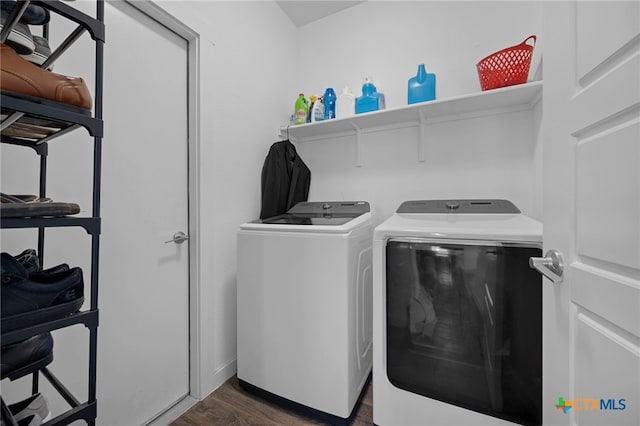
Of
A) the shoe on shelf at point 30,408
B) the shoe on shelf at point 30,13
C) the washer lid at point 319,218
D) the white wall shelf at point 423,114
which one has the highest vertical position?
the white wall shelf at point 423,114

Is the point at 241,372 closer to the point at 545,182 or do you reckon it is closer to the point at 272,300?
the point at 272,300

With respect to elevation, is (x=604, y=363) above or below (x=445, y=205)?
below

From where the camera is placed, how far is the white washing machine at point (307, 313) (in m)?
1.34

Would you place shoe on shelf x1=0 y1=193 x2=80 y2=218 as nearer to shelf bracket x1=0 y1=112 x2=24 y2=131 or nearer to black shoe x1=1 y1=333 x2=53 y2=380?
shelf bracket x1=0 y1=112 x2=24 y2=131

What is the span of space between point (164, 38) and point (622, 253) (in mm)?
2068

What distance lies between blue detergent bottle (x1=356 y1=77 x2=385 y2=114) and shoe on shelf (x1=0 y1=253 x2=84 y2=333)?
1.88 metres

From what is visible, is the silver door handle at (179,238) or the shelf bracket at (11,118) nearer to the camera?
the shelf bracket at (11,118)

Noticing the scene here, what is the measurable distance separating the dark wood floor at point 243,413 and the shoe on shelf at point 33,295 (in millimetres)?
1087

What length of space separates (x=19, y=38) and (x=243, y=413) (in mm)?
1773

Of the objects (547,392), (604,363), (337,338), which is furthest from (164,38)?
(547,392)

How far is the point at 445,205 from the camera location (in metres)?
1.67

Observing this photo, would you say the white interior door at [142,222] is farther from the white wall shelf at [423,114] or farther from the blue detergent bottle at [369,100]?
the blue detergent bottle at [369,100]

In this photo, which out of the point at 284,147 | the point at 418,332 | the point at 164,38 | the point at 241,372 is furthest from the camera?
the point at 284,147

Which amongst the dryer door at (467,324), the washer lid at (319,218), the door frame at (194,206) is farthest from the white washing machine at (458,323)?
the door frame at (194,206)
